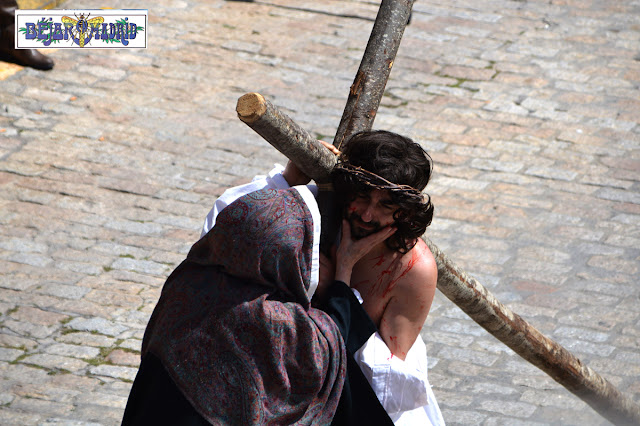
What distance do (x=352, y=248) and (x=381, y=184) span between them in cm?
25

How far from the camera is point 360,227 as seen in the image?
2.63m

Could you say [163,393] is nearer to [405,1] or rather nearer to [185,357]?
[185,357]

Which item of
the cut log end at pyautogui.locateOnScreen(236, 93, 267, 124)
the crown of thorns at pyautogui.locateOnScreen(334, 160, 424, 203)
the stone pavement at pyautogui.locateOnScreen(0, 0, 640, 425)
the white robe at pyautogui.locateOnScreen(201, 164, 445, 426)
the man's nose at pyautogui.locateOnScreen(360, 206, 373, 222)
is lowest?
the stone pavement at pyautogui.locateOnScreen(0, 0, 640, 425)

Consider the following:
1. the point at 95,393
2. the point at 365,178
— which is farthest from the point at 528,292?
the point at 365,178

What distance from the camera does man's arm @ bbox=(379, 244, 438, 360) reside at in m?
2.75

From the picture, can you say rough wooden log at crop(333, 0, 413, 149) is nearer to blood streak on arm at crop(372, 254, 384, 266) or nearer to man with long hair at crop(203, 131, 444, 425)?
man with long hair at crop(203, 131, 444, 425)

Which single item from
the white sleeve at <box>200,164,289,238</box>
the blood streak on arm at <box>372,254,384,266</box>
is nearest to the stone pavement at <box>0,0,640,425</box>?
the white sleeve at <box>200,164,289,238</box>

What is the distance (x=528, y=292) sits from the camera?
550cm

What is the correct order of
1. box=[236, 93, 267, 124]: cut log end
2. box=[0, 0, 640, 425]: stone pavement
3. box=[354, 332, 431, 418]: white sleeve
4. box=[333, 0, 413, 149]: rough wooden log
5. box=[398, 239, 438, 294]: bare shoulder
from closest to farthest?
box=[236, 93, 267, 124]: cut log end
box=[354, 332, 431, 418]: white sleeve
box=[398, 239, 438, 294]: bare shoulder
box=[333, 0, 413, 149]: rough wooden log
box=[0, 0, 640, 425]: stone pavement

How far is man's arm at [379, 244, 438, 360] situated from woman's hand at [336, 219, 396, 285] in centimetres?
21

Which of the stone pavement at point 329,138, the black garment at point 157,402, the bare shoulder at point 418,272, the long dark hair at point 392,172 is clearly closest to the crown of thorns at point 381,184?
the long dark hair at point 392,172

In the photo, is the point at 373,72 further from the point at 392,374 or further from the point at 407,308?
the point at 392,374

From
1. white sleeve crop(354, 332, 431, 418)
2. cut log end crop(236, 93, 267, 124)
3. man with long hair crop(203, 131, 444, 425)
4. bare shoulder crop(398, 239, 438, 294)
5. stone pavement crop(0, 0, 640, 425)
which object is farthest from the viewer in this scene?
stone pavement crop(0, 0, 640, 425)

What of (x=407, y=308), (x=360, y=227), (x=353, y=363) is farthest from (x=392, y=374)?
(x=360, y=227)
